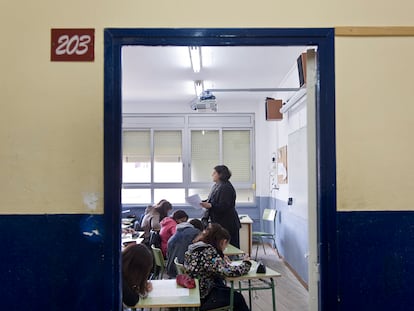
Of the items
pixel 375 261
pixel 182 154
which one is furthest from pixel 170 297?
pixel 182 154

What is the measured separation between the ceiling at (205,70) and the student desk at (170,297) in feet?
8.46

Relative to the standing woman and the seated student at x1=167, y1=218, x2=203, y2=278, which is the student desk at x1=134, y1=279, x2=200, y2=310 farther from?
the standing woman

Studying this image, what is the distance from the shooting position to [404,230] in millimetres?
1877

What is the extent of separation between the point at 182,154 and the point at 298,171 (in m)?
3.76

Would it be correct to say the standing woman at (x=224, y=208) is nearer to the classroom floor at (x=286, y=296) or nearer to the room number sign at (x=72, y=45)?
the classroom floor at (x=286, y=296)

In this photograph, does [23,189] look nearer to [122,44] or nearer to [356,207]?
[122,44]

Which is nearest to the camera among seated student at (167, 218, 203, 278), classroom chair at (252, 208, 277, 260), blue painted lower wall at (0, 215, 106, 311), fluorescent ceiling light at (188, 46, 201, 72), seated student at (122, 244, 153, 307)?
blue painted lower wall at (0, 215, 106, 311)

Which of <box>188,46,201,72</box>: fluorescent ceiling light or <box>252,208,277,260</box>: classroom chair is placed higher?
<box>188,46,201,72</box>: fluorescent ceiling light

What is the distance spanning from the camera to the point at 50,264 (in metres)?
1.84

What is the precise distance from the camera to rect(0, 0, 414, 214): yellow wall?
186 centimetres

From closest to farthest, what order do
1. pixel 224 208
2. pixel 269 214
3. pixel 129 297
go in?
pixel 129 297 < pixel 224 208 < pixel 269 214

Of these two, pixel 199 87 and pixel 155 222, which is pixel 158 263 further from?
pixel 199 87

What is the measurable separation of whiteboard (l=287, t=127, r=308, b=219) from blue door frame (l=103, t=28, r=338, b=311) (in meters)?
3.07

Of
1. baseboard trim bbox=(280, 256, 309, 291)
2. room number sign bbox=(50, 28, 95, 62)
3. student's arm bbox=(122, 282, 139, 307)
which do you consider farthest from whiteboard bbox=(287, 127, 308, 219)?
room number sign bbox=(50, 28, 95, 62)
